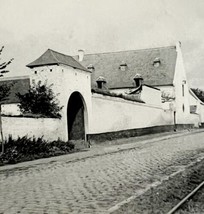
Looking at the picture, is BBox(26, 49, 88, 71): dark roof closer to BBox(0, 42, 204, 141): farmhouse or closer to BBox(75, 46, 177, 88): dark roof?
BBox(0, 42, 204, 141): farmhouse

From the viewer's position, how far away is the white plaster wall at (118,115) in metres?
28.9

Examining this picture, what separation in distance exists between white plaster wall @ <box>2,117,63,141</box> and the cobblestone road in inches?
130

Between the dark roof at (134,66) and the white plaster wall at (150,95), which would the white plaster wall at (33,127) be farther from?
the dark roof at (134,66)

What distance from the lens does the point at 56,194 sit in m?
9.28

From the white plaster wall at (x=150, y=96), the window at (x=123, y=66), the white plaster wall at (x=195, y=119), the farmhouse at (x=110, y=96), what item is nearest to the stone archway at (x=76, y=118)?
the farmhouse at (x=110, y=96)

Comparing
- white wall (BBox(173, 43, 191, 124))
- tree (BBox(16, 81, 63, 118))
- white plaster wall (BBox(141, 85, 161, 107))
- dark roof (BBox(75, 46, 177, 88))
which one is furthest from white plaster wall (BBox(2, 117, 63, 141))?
white wall (BBox(173, 43, 191, 124))

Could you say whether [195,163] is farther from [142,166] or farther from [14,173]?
[14,173]

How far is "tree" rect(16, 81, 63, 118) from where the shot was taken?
23.1m

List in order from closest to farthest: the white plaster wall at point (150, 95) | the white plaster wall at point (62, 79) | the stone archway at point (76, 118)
Result: the white plaster wall at point (62, 79) → the stone archway at point (76, 118) → the white plaster wall at point (150, 95)

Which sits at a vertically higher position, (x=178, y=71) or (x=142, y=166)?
(x=178, y=71)

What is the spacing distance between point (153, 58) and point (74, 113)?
3592 centimetres

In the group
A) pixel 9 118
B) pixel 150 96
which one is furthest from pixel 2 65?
pixel 150 96

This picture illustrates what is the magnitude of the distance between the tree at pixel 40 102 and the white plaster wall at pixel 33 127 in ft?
2.13

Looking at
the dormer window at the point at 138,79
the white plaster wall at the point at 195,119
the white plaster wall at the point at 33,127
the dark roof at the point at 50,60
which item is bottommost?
the white plaster wall at the point at 33,127
